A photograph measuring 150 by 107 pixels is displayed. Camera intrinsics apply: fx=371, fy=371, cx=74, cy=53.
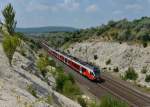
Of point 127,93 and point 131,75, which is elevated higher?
point 131,75

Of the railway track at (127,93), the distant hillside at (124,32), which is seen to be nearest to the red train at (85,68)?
the railway track at (127,93)

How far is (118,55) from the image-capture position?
265 ft

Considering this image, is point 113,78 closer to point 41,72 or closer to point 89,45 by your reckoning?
point 41,72

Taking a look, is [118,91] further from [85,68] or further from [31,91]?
[31,91]

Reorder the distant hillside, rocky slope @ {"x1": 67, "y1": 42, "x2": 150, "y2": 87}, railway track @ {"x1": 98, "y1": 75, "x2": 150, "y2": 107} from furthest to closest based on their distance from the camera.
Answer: the distant hillside
rocky slope @ {"x1": 67, "y1": 42, "x2": 150, "y2": 87}
railway track @ {"x1": 98, "y1": 75, "x2": 150, "y2": 107}

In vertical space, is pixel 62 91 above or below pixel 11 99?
below

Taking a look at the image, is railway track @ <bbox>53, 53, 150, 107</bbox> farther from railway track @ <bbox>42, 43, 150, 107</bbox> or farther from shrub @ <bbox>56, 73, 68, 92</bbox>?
shrub @ <bbox>56, 73, 68, 92</bbox>

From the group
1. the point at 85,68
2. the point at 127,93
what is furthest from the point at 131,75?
the point at 127,93

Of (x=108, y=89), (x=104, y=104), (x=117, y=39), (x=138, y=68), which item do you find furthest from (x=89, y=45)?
(x=104, y=104)

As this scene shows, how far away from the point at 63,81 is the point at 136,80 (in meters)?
20.3

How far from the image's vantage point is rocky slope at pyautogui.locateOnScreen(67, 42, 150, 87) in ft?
231

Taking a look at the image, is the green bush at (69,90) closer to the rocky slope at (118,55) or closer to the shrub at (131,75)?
the rocky slope at (118,55)

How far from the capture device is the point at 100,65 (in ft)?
276

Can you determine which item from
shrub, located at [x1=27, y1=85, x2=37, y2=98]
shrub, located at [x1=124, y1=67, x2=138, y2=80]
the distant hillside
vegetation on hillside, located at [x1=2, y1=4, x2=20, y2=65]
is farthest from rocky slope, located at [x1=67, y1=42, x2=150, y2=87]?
shrub, located at [x1=27, y1=85, x2=37, y2=98]
